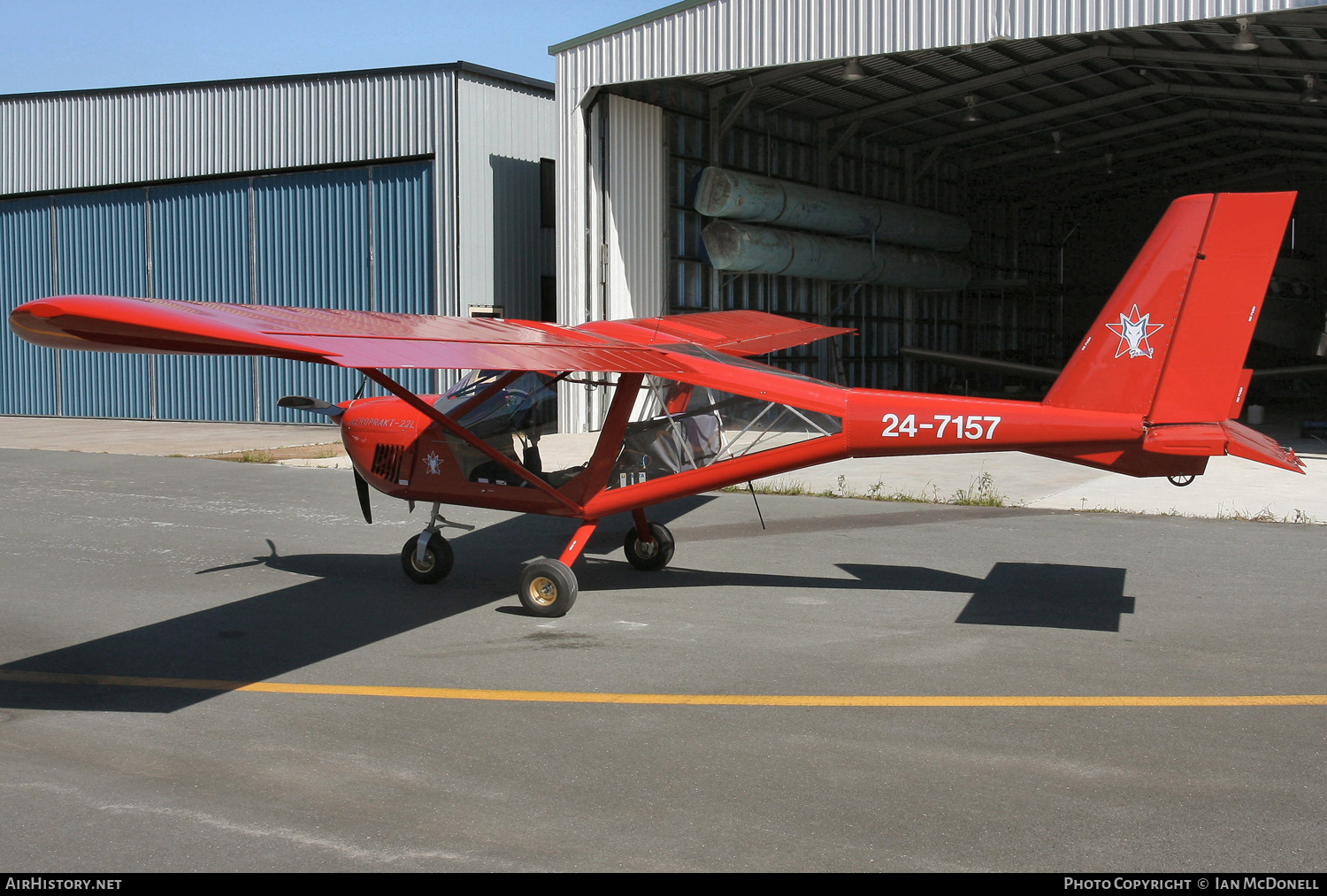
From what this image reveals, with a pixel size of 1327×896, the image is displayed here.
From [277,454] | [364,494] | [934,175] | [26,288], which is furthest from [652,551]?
[934,175]

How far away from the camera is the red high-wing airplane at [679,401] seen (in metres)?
6.53

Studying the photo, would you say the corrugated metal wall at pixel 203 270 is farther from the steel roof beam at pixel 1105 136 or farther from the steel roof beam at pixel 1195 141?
the steel roof beam at pixel 1195 141

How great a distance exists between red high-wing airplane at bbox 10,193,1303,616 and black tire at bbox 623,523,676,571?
0.02 meters

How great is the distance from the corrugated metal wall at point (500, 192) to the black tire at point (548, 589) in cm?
1703

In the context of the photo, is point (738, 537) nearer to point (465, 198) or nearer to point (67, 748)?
point (67, 748)

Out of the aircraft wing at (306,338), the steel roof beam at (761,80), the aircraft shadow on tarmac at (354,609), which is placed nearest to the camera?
the aircraft wing at (306,338)

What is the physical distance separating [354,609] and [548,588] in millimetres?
1497

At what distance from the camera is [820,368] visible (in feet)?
102

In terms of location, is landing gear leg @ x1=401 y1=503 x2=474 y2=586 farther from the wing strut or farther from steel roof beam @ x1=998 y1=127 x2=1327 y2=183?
steel roof beam @ x1=998 y1=127 x2=1327 y2=183

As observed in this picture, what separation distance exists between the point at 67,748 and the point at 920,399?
561cm

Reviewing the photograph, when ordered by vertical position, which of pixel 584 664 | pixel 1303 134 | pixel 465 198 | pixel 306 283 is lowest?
pixel 584 664

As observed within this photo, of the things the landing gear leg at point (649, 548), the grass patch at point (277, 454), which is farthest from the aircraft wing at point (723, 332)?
the grass patch at point (277, 454)
